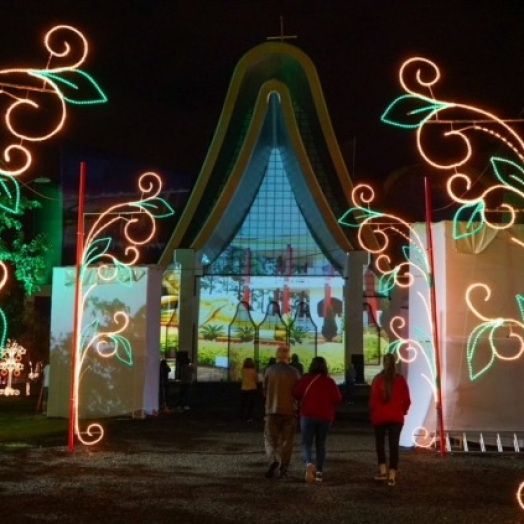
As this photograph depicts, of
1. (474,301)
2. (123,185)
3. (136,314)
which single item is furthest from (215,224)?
(474,301)

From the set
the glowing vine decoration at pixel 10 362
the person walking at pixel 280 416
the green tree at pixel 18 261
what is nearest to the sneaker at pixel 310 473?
the person walking at pixel 280 416

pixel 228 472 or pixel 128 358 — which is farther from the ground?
pixel 128 358

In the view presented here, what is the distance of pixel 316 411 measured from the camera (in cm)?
1016

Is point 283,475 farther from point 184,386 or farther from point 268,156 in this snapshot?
point 268,156

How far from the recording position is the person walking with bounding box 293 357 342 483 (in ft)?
33.3

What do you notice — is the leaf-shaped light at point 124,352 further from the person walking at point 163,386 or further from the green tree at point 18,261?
the green tree at point 18,261

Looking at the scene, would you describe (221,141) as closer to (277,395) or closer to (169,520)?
(277,395)

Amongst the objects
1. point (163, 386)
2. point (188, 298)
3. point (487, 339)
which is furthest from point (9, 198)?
point (188, 298)

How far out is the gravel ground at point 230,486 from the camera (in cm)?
800

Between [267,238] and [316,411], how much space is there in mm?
30529

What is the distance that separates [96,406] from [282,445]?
872 centimetres

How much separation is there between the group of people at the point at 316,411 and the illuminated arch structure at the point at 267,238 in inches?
1043

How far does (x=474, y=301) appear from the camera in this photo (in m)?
13.9

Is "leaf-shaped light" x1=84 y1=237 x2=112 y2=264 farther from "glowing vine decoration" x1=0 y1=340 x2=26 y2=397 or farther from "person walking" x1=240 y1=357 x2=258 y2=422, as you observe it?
"glowing vine decoration" x1=0 y1=340 x2=26 y2=397
